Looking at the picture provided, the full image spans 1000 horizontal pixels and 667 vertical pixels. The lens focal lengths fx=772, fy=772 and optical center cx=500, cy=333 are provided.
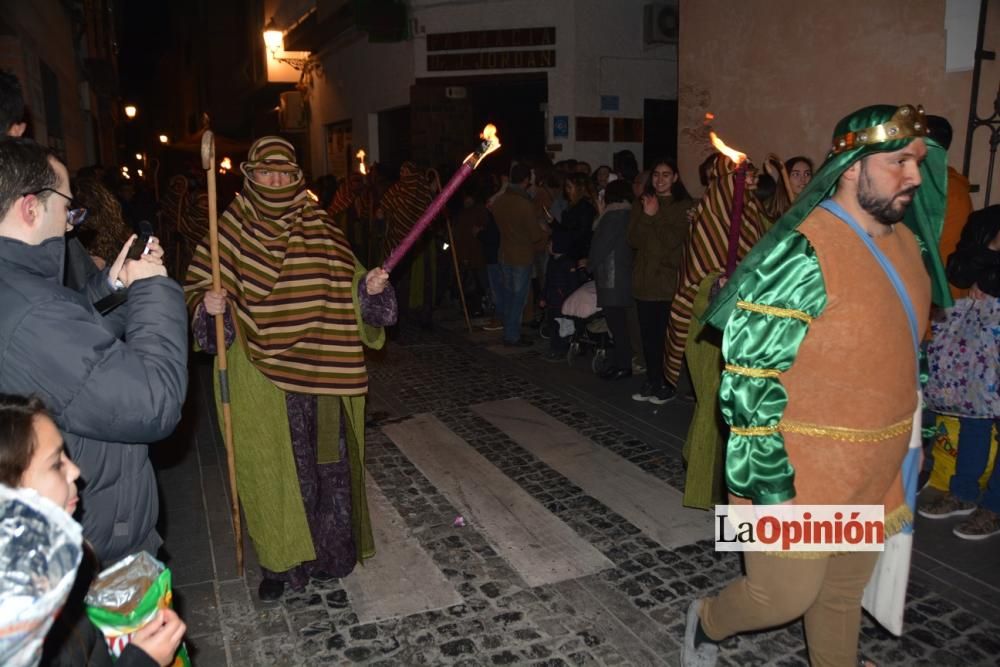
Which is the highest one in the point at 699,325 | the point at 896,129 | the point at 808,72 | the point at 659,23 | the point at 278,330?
the point at 659,23

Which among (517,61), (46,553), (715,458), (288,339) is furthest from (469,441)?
(517,61)

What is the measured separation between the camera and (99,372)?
2.02 meters

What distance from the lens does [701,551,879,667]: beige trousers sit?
102 inches

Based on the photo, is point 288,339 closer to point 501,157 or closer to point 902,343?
point 902,343

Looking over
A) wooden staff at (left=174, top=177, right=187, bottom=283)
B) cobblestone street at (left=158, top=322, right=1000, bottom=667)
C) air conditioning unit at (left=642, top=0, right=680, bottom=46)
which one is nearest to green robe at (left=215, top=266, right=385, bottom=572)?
cobblestone street at (left=158, top=322, right=1000, bottom=667)

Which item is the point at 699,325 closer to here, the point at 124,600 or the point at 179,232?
the point at 124,600

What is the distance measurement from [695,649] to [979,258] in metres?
2.84

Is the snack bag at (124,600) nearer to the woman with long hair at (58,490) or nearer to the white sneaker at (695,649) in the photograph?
the woman with long hair at (58,490)

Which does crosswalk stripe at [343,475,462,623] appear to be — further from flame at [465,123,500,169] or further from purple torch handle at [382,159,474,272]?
flame at [465,123,500,169]

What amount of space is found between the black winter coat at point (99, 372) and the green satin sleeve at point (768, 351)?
1.72 metres

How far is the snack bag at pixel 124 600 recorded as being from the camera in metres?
1.72

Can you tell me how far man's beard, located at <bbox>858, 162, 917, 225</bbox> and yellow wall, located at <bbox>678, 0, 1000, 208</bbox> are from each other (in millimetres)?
4668

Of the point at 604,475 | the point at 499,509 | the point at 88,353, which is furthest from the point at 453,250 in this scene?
the point at 88,353

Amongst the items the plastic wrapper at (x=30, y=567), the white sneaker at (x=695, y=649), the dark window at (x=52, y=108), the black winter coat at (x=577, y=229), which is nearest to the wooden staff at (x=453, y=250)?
the black winter coat at (x=577, y=229)
